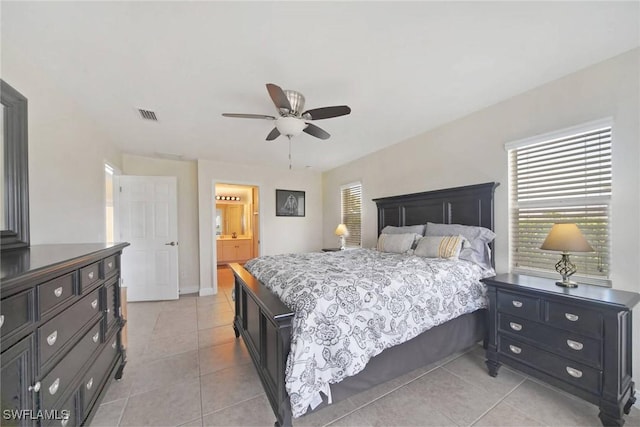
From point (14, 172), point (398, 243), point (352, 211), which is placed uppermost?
point (14, 172)

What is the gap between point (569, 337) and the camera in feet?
5.65

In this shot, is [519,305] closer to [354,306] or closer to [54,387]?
[354,306]

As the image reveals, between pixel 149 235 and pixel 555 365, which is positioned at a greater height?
pixel 149 235

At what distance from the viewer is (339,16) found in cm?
148

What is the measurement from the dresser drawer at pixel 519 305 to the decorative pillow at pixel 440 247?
21.0 inches

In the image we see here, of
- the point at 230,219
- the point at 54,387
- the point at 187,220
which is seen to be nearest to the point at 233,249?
the point at 230,219

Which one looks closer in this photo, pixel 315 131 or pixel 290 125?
pixel 290 125

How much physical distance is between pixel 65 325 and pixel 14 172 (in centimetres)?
116

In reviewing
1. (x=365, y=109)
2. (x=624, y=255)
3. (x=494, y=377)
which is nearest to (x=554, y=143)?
(x=624, y=255)

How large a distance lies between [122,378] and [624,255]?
4129mm

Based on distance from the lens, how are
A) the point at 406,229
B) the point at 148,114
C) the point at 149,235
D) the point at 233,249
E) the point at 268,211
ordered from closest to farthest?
the point at 148,114, the point at 406,229, the point at 149,235, the point at 268,211, the point at 233,249

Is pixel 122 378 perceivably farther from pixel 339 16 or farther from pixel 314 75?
pixel 339 16

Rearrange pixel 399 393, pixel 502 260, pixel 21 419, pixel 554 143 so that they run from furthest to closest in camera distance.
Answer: pixel 502 260 < pixel 554 143 < pixel 399 393 < pixel 21 419

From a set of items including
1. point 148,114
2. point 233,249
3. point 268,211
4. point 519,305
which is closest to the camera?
point 519,305
